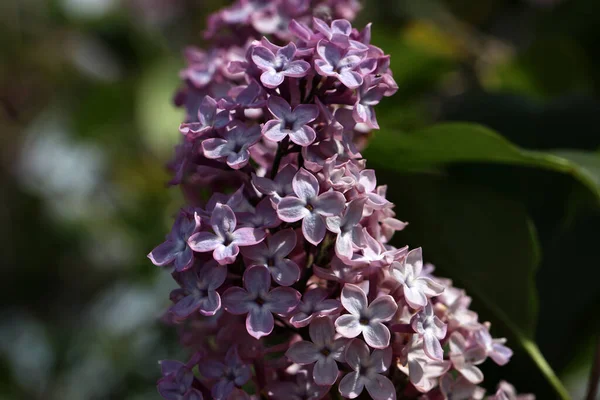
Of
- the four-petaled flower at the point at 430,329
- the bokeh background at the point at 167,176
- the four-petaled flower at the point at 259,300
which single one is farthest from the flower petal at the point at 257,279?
the bokeh background at the point at 167,176

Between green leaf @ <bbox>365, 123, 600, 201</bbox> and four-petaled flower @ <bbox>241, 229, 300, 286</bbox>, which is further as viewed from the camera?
green leaf @ <bbox>365, 123, 600, 201</bbox>

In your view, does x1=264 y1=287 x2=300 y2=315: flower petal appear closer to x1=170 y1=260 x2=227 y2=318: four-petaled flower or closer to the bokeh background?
x1=170 y1=260 x2=227 y2=318: four-petaled flower

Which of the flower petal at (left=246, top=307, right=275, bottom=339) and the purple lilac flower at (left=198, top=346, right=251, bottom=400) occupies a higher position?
the flower petal at (left=246, top=307, right=275, bottom=339)

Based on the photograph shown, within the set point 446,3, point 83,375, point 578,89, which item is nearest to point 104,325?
point 83,375

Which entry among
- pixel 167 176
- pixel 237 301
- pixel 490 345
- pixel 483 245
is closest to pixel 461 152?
pixel 483 245

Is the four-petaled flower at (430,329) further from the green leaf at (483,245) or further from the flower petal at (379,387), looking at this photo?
the green leaf at (483,245)

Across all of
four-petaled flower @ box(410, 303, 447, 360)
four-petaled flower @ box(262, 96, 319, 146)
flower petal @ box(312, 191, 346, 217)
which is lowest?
four-petaled flower @ box(410, 303, 447, 360)

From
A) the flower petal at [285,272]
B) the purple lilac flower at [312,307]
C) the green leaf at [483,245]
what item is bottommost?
the green leaf at [483,245]

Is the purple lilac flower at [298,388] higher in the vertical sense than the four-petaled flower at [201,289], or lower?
lower

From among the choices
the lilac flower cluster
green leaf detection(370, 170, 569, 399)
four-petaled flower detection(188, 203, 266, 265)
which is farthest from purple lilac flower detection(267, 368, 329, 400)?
green leaf detection(370, 170, 569, 399)
